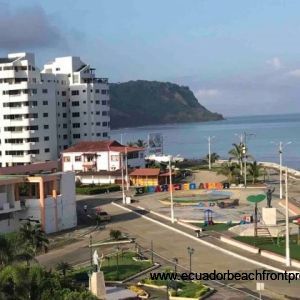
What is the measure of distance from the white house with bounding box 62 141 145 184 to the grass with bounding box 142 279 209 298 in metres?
56.6

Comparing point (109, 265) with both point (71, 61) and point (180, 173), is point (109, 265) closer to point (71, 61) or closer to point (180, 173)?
point (180, 173)

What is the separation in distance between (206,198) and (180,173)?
2824 centimetres

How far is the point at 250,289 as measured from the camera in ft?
106

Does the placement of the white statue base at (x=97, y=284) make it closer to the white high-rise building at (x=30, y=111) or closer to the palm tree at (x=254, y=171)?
the palm tree at (x=254, y=171)

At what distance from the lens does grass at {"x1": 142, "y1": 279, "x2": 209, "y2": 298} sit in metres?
31.4

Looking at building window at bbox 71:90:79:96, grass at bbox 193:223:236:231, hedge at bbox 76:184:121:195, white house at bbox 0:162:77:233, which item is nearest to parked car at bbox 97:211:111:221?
white house at bbox 0:162:77:233

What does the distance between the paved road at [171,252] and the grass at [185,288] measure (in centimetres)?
98

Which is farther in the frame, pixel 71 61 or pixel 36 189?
pixel 71 61

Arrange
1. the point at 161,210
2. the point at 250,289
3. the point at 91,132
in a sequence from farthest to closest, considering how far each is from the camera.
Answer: the point at 91,132 → the point at 161,210 → the point at 250,289

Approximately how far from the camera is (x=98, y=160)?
3708 inches

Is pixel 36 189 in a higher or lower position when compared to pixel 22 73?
lower

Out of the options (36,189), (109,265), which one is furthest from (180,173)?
(109,265)

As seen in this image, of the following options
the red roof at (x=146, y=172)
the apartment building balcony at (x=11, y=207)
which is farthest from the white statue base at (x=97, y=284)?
Result: the red roof at (x=146, y=172)

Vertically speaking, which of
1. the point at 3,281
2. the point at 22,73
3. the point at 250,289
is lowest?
the point at 250,289
